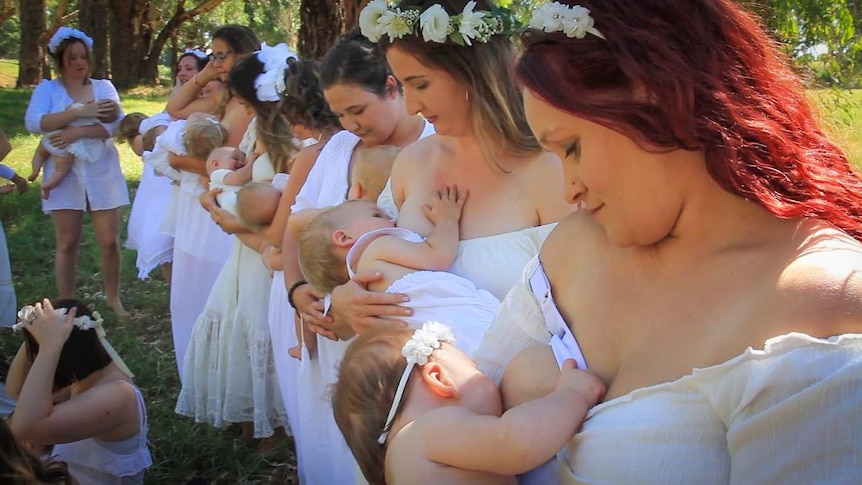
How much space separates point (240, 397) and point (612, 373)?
318 centimetres

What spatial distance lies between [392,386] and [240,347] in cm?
269

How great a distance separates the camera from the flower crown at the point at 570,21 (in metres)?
1.40

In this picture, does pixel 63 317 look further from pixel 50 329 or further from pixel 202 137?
pixel 202 137

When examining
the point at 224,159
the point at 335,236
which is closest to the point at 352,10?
the point at 224,159

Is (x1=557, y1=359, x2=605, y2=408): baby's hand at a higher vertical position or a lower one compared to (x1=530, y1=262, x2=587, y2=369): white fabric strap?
lower

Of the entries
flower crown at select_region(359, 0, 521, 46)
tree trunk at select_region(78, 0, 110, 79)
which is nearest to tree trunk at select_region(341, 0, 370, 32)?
flower crown at select_region(359, 0, 521, 46)

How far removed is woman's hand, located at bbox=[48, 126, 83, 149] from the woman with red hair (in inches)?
230

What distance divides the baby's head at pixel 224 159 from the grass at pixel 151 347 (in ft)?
4.94

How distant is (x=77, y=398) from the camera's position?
3303mm

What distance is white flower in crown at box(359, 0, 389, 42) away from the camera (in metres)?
2.70

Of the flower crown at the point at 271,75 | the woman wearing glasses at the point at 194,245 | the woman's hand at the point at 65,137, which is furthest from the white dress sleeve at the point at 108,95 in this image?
the flower crown at the point at 271,75

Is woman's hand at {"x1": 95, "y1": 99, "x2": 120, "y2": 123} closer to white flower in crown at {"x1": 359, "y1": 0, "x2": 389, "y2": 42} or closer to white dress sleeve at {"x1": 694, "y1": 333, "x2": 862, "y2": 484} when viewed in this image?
white flower in crown at {"x1": 359, "y1": 0, "x2": 389, "y2": 42}

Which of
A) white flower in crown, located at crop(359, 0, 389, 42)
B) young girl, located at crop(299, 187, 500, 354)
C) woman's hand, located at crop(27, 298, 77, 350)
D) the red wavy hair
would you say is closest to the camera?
the red wavy hair

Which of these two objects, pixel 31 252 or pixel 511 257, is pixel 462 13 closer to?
pixel 511 257
